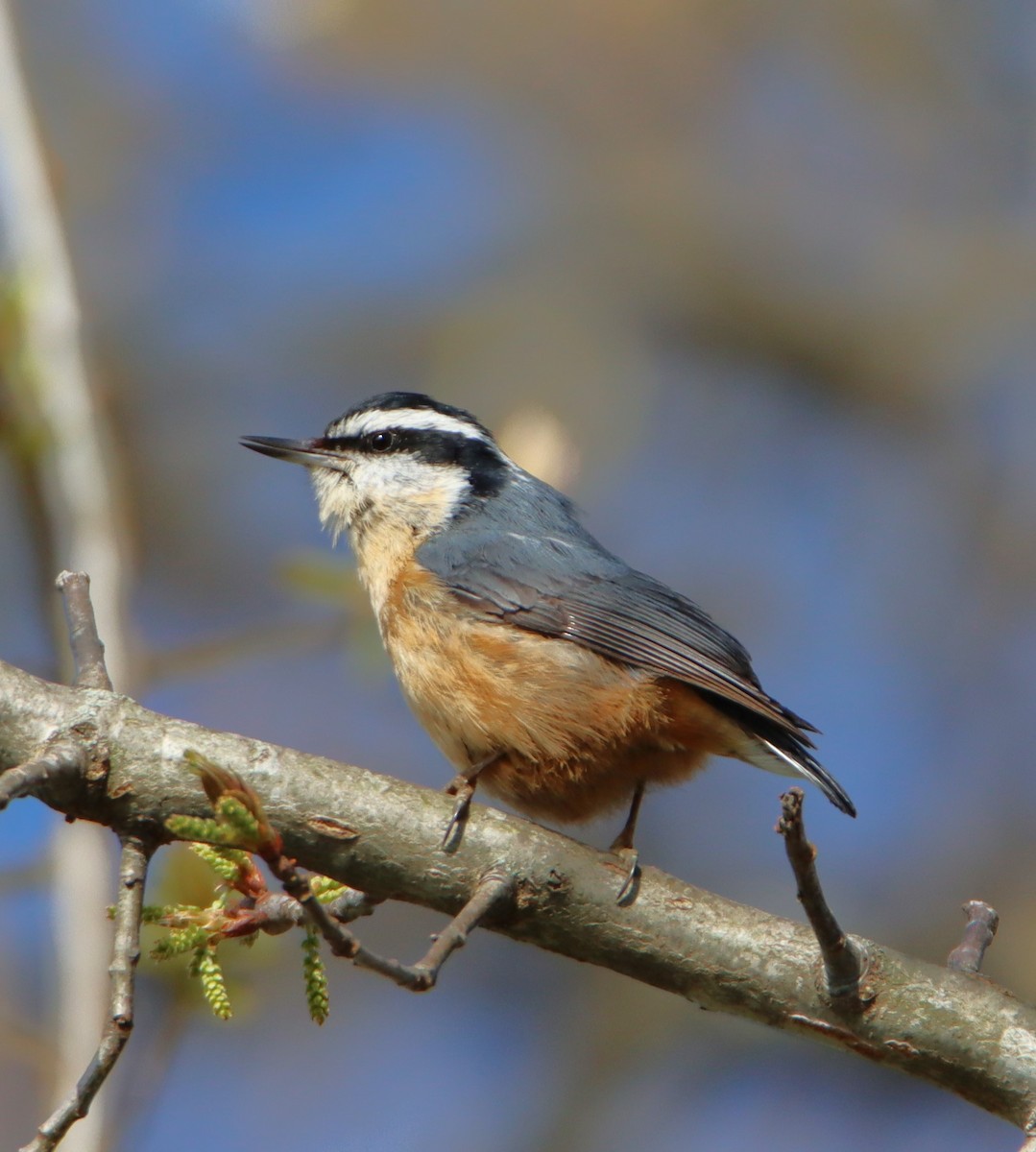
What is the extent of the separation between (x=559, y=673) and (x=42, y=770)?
157cm

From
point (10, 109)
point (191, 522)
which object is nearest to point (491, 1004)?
point (191, 522)

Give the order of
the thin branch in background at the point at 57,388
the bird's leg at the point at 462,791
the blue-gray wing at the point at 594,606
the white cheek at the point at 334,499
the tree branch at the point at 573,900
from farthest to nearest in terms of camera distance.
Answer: the white cheek at the point at 334,499
the blue-gray wing at the point at 594,606
the thin branch in background at the point at 57,388
the bird's leg at the point at 462,791
the tree branch at the point at 573,900

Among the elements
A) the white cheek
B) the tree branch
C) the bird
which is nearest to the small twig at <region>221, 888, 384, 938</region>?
the tree branch

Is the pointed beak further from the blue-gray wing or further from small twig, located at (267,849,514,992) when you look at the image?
small twig, located at (267,849,514,992)

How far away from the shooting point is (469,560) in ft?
12.9

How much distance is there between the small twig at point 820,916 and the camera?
222 centimetres

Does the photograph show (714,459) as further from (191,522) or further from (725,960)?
(725,960)

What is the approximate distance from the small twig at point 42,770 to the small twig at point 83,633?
19cm

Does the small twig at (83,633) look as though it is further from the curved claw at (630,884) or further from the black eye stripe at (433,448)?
the black eye stripe at (433,448)

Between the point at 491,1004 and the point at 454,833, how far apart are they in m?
4.72

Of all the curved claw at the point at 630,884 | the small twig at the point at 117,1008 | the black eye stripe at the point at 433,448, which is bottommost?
the small twig at the point at 117,1008

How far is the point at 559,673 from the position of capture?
142 inches

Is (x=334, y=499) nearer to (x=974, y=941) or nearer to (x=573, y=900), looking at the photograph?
(x=573, y=900)

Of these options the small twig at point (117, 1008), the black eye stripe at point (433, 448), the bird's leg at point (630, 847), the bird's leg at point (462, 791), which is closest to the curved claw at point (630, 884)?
the bird's leg at point (630, 847)
